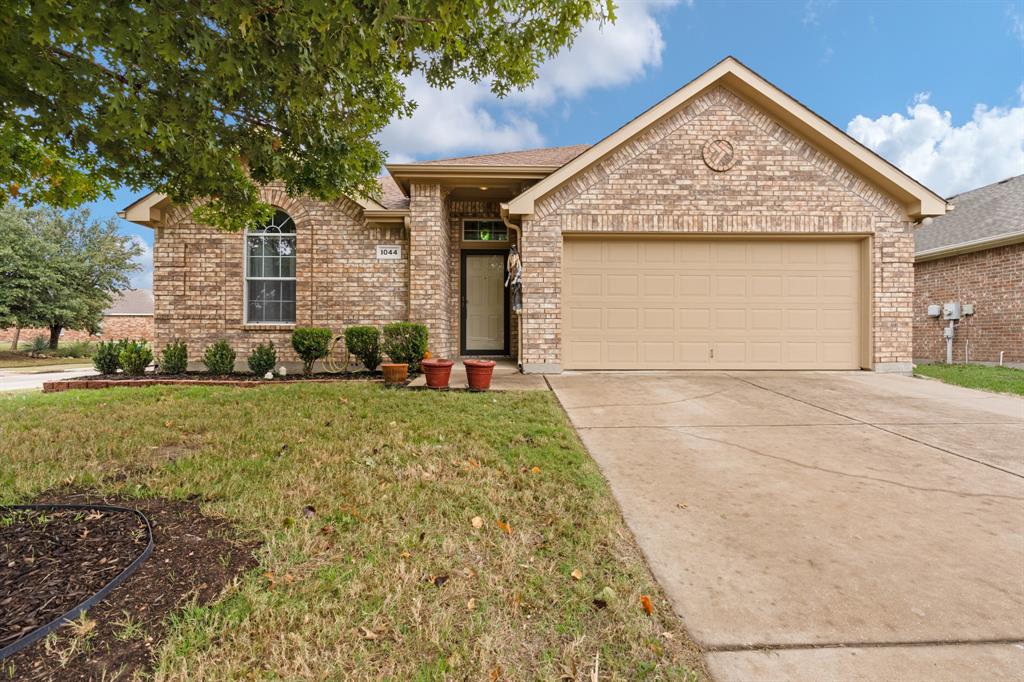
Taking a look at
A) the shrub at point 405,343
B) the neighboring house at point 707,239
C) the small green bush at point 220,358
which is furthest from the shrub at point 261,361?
the neighboring house at point 707,239

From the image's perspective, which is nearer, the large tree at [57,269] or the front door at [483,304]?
the front door at [483,304]

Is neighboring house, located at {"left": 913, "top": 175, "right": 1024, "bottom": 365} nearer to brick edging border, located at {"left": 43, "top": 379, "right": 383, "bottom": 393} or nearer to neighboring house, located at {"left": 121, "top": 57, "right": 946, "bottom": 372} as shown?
neighboring house, located at {"left": 121, "top": 57, "right": 946, "bottom": 372}

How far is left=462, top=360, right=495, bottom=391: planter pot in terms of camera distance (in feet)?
20.9

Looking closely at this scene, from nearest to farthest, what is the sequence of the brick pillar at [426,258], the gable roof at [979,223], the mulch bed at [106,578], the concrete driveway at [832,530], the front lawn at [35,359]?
the mulch bed at [106,578] → the concrete driveway at [832,530] → the brick pillar at [426,258] → the gable roof at [979,223] → the front lawn at [35,359]

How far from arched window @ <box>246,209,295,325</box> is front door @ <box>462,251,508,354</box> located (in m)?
3.58

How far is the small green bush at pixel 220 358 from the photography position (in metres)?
8.21

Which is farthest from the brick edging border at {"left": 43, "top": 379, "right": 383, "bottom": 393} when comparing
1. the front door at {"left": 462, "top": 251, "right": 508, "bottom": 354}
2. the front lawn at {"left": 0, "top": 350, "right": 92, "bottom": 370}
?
the front lawn at {"left": 0, "top": 350, "right": 92, "bottom": 370}

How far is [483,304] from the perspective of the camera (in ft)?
34.0

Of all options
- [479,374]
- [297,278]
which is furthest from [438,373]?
[297,278]

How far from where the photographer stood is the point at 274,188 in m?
9.15

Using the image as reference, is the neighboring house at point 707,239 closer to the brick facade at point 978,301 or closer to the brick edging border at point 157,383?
the brick edging border at point 157,383

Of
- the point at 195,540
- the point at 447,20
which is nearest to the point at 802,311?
the point at 447,20

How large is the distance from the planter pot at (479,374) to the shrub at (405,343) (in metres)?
1.90

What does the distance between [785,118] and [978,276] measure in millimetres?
8679
